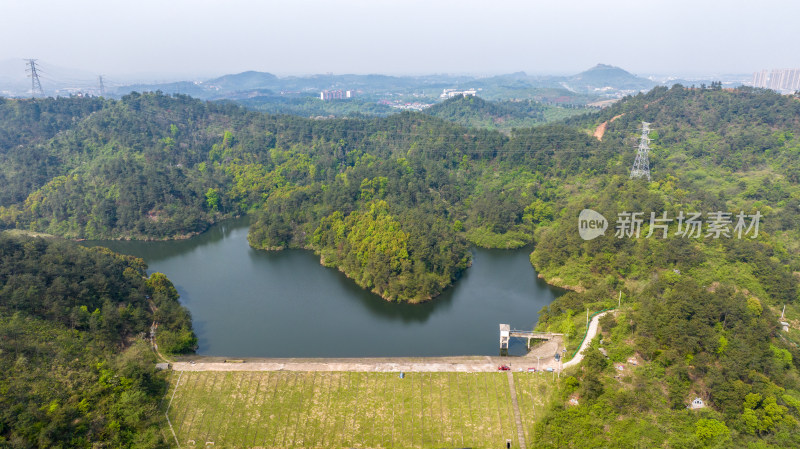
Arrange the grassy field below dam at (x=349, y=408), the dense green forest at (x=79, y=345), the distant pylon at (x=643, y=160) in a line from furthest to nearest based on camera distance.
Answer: the distant pylon at (x=643, y=160) → the grassy field below dam at (x=349, y=408) → the dense green forest at (x=79, y=345)

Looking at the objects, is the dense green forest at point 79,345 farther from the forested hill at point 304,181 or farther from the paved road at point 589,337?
the paved road at point 589,337

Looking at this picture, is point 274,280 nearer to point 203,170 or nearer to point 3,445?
point 3,445

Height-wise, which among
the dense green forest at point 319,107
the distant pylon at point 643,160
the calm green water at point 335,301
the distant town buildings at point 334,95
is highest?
the distant town buildings at point 334,95

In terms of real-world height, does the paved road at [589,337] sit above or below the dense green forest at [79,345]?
below

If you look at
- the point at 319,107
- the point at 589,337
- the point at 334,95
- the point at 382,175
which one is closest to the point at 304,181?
the point at 382,175

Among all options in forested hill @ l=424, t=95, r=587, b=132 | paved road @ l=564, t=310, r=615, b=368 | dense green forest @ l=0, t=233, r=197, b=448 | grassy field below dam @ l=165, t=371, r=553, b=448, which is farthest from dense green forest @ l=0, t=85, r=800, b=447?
forested hill @ l=424, t=95, r=587, b=132

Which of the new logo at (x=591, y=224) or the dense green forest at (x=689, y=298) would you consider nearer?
the dense green forest at (x=689, y=298)

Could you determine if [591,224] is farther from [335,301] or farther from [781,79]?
[781,79]

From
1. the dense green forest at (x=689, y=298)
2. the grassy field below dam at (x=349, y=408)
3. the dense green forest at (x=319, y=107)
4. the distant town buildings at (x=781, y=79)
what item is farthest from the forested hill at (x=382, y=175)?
the distant town buildings at (x=781, y=79)
